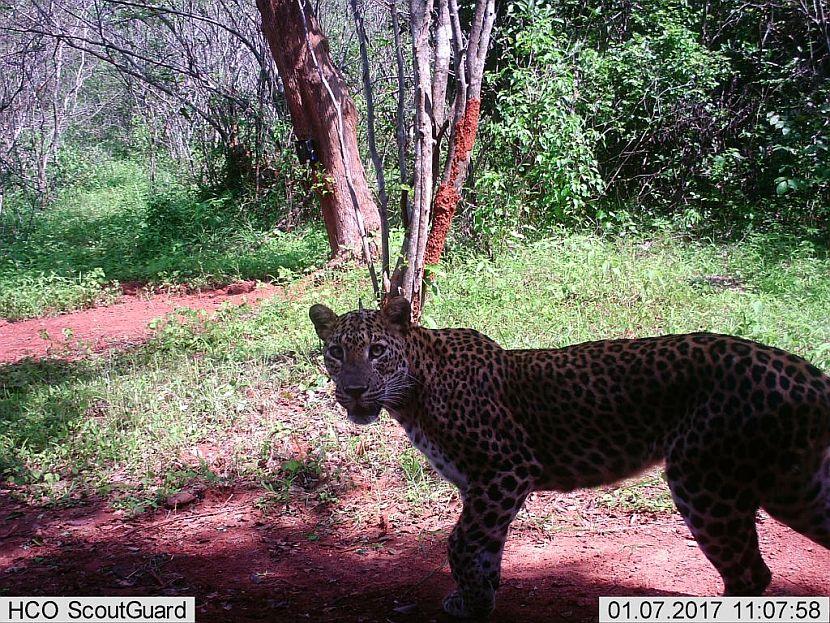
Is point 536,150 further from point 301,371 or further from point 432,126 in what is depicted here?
point 301,371

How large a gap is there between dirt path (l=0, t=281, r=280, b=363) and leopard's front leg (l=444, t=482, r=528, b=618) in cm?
623

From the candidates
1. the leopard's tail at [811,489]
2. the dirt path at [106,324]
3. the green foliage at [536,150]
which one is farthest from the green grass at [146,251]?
the leopard's tail at [811,489]

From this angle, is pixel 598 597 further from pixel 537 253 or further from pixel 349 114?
pixel 349 114

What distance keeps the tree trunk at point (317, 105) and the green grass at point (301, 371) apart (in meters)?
1.16

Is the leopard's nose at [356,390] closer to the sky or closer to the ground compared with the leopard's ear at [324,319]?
closer to the ground

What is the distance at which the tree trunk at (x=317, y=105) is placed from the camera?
1115 cm

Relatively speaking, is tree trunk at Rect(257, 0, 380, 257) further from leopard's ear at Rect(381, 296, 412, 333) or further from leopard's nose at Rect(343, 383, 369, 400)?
leopard's nose at Rect(343, 383, 369, 400)

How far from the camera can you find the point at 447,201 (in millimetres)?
7254

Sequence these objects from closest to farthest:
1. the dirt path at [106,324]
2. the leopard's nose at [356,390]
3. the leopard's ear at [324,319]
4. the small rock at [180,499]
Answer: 1. the leopard's nose at [356,390]
2. the leopard's ear at [324,319]
3. the small rock at [180,499]
4. the dirt path at [106,324]

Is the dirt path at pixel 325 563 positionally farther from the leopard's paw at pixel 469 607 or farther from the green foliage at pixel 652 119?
the green foliage at pixel 652 119

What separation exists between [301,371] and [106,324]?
3.96 metres

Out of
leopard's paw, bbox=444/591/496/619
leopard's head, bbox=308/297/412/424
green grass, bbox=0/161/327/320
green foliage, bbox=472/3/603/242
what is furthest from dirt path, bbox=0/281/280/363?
leopard's paw, bbox=444/591/496/619

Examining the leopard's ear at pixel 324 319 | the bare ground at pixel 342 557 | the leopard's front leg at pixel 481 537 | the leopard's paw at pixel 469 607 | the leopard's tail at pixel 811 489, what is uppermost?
the leopard's ear at pixel 324 319

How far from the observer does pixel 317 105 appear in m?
11.3
